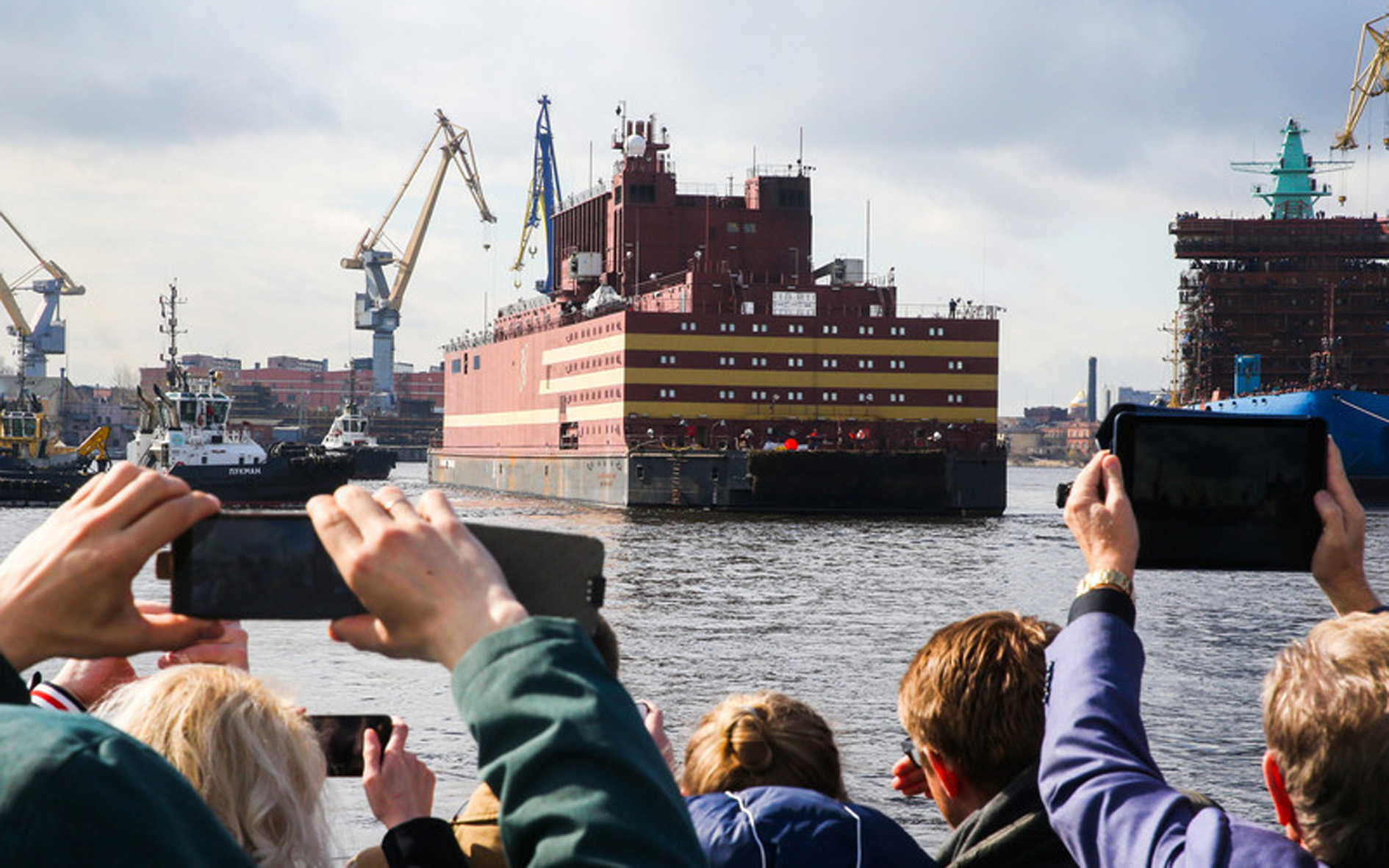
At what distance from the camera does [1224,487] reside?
2.41 meters

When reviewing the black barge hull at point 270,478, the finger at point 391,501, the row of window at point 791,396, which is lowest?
the black barge hull at point 270,478

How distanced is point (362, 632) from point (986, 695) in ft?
4.68

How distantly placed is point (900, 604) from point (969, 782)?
18482 millimetres

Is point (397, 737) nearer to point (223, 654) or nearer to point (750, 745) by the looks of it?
point (223, 654)

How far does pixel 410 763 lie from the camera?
2.28 m

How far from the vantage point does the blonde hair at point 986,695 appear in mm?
2502

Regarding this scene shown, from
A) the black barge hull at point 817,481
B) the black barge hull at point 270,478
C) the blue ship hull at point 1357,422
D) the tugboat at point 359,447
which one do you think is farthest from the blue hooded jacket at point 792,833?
the tugboat at point 359,447

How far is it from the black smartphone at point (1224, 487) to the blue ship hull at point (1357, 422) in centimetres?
5336

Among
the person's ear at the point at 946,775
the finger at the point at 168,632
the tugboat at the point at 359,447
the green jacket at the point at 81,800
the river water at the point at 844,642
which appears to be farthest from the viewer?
the tugboat at the point at 359,447

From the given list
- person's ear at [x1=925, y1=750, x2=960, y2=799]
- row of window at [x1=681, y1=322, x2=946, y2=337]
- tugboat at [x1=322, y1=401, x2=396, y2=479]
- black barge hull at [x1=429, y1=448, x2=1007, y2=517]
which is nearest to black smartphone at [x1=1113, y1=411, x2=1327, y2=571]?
person's ear at [x1=925, y1=750, x2=960, y2=799]

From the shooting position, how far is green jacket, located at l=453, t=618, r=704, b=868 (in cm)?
114

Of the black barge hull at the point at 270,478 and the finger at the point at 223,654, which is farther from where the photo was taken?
the black barge hull at the point at 270,478

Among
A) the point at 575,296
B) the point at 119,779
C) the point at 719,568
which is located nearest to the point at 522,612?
the point at 119,779

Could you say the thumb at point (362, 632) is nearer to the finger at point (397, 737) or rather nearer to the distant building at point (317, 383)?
the finger at point (397, 737)
